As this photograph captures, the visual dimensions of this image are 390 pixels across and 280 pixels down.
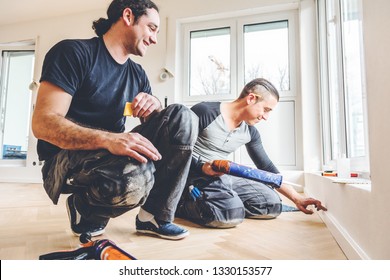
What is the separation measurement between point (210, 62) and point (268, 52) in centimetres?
33

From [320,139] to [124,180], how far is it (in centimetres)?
133

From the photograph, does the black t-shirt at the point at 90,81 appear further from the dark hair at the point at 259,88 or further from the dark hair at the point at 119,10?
the dark hair at the point at 259,88

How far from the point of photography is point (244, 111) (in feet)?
3.04

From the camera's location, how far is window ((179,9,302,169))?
150 centimetres

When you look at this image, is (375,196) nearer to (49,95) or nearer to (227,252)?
(227,252)

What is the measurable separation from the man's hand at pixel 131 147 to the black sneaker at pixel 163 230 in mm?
199

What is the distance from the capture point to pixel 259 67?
1.50m

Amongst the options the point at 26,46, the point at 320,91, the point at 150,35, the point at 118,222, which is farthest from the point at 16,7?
the point at 320,91

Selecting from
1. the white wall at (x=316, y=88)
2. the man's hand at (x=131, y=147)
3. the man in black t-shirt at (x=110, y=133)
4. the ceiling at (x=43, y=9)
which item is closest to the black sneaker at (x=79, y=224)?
the man in black t-shirt at (x=110, y=133)

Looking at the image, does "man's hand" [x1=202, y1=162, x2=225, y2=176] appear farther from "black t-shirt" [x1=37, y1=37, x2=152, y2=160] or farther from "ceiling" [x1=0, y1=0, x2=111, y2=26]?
"ceiling" [x1=0, y1=0, x2=111, y2=26]

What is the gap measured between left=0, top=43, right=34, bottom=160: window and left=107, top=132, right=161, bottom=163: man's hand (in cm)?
119

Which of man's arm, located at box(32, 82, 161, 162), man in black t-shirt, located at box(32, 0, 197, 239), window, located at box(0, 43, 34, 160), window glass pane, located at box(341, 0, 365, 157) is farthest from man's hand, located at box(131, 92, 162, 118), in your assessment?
window, located at box(0, 43, 34, 160)

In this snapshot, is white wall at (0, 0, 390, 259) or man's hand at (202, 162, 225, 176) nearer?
white wall at (0, 0, 390, 259)

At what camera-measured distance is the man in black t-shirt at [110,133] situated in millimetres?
515
